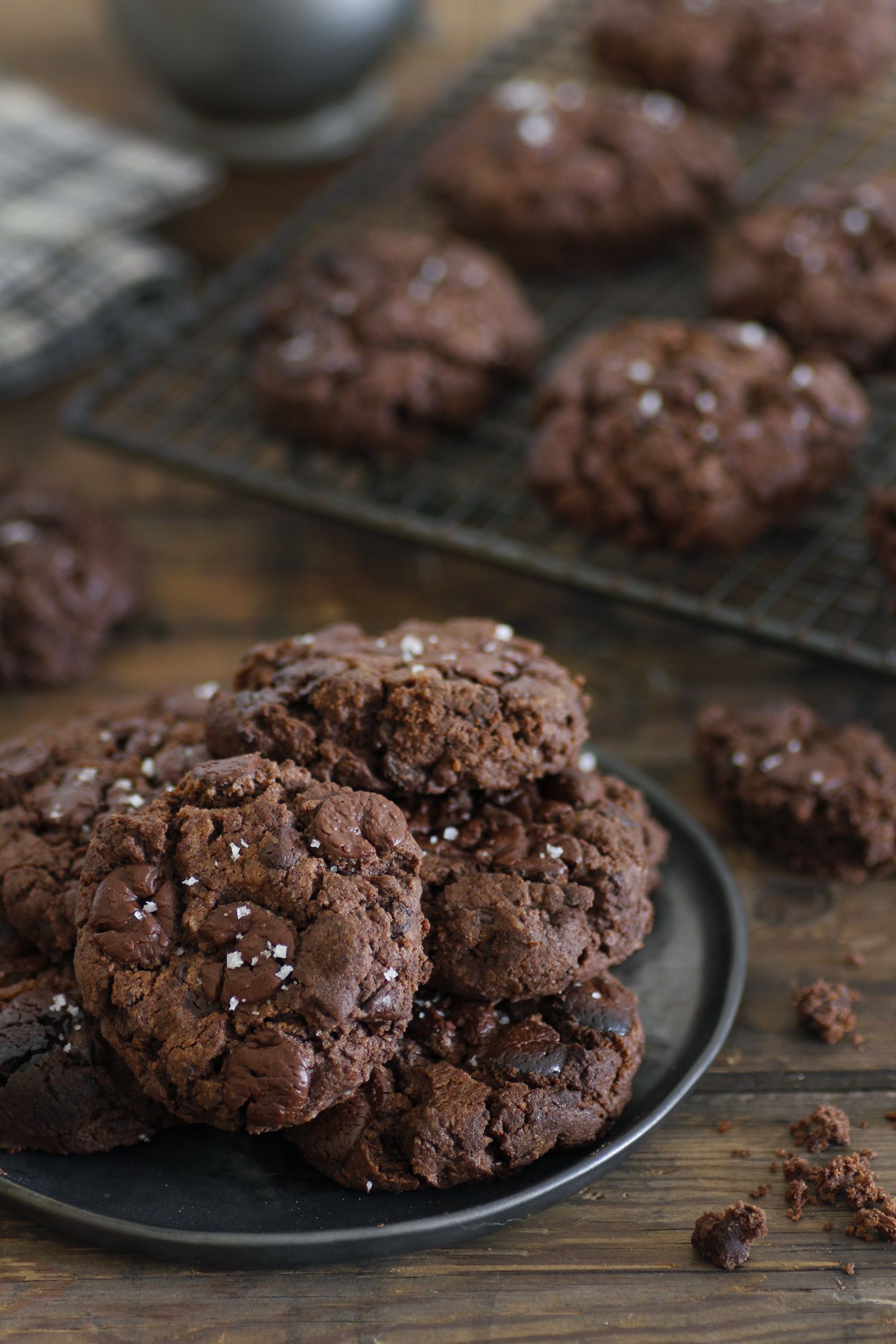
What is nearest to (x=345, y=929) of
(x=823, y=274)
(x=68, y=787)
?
(x=68, y=787)

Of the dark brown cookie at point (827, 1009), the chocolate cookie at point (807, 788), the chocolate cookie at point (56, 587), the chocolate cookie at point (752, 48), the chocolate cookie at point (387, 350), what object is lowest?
the dark brown cookie at point (827, 1009)

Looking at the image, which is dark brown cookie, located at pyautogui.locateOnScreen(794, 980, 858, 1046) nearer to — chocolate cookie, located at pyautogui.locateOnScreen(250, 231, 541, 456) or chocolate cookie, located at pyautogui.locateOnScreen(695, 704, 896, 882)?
chocolate cookie, located at pyautogui.locateOnScreen(695, 704, 896, 882)

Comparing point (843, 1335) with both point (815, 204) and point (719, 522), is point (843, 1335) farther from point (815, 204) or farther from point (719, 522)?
point (815, 204)

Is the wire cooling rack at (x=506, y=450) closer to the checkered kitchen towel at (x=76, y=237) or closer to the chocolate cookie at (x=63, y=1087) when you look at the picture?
the checkered kitchen towel at (x=76, y=237)

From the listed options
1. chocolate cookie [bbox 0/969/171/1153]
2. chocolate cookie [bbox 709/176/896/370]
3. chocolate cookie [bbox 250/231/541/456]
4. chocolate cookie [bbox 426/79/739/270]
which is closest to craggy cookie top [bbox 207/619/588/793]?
chocolate cookie [bbox 0/969/171/1153]

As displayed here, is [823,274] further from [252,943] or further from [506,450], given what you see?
[252,943]

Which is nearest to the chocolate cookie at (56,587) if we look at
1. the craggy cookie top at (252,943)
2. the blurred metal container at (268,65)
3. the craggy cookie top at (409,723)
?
the craggy cookie top at (409,723)
